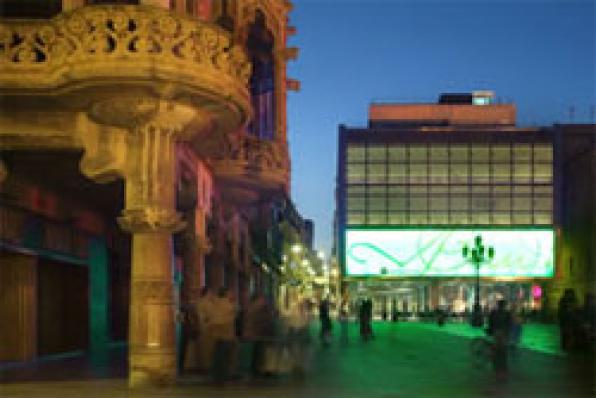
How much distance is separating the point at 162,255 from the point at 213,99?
2633 millimetres

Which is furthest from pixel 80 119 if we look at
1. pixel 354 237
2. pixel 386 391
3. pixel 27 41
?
pixel 354 237

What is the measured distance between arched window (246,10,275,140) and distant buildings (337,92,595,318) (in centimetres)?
6386

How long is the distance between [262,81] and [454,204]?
69430 mm

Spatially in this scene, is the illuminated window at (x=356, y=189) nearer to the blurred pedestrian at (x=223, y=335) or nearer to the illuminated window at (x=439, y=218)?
the illuminated window at (x=439, y=218)

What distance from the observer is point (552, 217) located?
9338 cm

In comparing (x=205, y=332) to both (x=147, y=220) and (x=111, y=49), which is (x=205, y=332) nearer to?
(x=147, y=220)

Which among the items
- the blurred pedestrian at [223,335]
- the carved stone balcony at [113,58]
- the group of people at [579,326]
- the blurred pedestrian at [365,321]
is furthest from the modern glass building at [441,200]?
the carved stone balcony at [113,58]

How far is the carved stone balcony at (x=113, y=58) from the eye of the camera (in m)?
14.6

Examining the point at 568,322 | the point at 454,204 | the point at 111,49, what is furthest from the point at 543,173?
the point at 111,49

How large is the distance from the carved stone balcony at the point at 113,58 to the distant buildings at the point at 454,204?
252ft

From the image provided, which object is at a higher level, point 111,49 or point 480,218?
point 111,49

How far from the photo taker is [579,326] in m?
30.7

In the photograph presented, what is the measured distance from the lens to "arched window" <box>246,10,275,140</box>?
26.0 m

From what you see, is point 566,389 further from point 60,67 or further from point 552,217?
point 552,217
